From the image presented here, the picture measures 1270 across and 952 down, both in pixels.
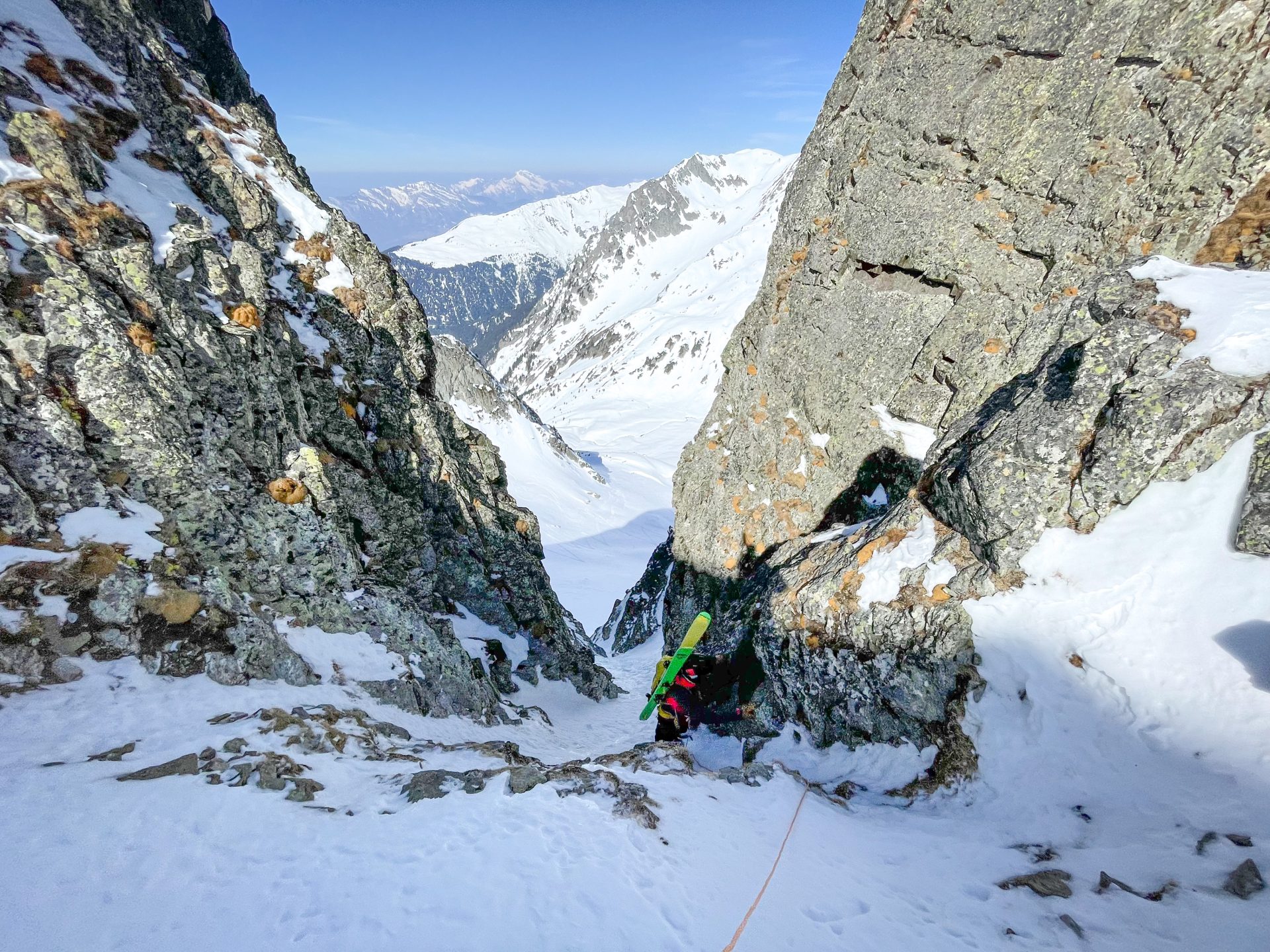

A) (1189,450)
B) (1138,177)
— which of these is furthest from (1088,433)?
(1138,177)

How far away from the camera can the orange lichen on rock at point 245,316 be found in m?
16.3

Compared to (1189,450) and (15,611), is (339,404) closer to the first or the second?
(15,611)

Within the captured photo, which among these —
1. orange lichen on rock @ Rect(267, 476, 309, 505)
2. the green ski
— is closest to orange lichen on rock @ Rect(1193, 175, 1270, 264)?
the green ski

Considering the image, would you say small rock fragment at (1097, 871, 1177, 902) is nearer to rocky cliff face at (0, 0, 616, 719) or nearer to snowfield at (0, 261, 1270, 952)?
snowfield at (0, 261, 1270, 952)

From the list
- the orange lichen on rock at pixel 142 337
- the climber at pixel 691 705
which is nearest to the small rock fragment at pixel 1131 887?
the climber at pixel 691 705

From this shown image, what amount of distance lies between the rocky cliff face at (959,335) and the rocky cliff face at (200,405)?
37.5 feet

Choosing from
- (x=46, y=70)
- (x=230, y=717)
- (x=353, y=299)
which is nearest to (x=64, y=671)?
(x=230, y=717)

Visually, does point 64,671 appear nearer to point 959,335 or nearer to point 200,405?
point 200,405

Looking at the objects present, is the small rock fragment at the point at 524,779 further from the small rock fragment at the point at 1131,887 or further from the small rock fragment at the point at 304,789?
the small rock fragment at the point at 1131,887

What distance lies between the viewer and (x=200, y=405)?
14.3 m

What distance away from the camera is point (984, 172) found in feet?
61.5

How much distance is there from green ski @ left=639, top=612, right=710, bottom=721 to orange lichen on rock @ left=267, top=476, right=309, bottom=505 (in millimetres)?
12424

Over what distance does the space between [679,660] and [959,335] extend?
49.4 ft

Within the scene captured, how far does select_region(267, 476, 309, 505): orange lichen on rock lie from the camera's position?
50.8 ft
